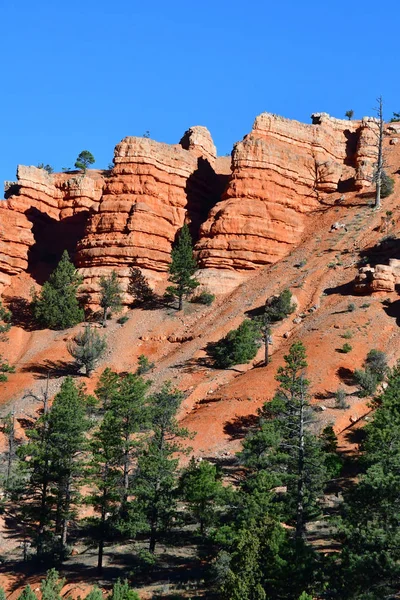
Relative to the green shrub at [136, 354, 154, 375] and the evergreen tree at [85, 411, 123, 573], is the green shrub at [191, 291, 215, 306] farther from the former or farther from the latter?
the evergreen tree at [85, 411, 123, 573]

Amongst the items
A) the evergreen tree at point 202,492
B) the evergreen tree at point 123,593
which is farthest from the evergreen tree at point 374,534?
the evergreen tree at point 202,492

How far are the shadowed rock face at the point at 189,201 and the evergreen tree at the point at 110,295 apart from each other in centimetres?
234

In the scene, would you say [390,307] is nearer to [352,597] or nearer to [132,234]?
[132,234]

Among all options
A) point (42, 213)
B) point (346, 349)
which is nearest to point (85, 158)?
point (42, 213)

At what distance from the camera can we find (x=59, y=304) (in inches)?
3105

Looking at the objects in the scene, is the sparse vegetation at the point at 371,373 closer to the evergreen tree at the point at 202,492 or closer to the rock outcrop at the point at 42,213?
the evergreen tree at the point at 202,492

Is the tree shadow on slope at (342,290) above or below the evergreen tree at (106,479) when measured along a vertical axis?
above

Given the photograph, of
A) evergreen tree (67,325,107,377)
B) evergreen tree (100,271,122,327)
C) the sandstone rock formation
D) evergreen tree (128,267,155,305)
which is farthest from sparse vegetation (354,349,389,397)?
the sandstone rock formation

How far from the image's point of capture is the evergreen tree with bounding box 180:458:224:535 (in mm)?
42344

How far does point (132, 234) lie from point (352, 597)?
2450 inches

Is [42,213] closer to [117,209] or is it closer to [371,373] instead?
[117,209]

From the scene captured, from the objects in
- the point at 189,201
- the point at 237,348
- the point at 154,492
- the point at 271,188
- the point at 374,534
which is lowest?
the point at 374,534

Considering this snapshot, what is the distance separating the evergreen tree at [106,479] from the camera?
42875 mm

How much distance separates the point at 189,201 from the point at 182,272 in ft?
A: 63.8
